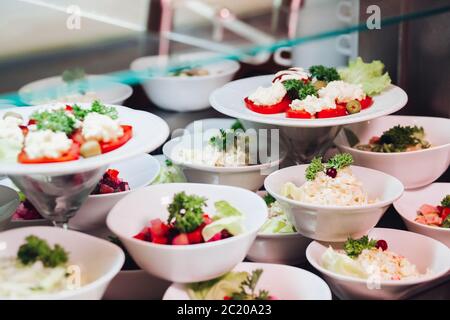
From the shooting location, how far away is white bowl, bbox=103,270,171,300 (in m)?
1.92

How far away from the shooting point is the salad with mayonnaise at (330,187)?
6.57ft

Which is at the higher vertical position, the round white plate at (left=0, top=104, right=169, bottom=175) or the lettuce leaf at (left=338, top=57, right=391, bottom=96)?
the lettuce leaf at (left=338, top=57, right=391, bottom=96)

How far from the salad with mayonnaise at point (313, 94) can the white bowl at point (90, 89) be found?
399 mm

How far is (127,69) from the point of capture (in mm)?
2021

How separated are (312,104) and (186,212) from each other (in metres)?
0.59

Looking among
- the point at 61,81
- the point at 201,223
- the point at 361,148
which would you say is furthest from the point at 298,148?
the point at 61,81

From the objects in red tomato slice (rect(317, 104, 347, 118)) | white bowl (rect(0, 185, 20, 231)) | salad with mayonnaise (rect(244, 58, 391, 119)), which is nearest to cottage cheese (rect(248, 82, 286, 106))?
salad with mayonnaise (rect(244, 58, 391, 119))

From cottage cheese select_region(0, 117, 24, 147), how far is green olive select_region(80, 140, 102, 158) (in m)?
0.16

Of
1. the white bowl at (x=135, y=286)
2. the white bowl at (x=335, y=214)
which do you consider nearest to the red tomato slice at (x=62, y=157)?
the white bowl at (x=135, y=286)

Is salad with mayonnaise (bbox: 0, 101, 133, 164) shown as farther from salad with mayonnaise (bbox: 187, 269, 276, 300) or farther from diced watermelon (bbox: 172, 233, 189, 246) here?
salad with mayonnaise (bbox: 187, 269, 276, 300)

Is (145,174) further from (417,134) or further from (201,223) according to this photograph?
(417,134)

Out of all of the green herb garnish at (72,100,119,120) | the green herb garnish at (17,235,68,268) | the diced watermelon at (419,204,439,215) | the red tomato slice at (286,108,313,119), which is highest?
the red tomato slice at (286,108,313,119)
